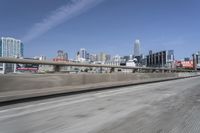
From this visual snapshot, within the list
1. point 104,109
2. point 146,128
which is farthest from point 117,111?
point 146,128

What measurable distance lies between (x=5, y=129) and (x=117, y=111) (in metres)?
3.11

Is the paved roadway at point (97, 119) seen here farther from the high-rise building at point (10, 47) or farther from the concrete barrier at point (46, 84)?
the high-rise building at point (10, 47)

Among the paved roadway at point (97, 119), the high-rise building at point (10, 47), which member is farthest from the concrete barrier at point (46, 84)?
the high-rise building at point (10, 47)

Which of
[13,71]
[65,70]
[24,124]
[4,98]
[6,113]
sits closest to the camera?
[24,124]

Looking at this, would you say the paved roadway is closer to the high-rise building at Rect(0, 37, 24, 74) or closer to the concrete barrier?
the concrete barrier

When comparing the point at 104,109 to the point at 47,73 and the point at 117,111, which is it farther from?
the point at 47,73

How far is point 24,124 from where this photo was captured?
19.5 feet

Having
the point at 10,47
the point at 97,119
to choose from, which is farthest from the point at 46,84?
the point at 97,119

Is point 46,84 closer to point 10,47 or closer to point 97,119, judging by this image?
point 10,47

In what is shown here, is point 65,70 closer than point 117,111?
No

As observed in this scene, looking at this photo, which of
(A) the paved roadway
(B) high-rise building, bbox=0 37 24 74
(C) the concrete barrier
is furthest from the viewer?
(B) high-rise building, bbox=0 37 24 74

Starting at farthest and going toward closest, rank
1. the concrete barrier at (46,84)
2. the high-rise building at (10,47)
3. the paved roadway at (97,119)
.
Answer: the high-rise building at (10,47) < the concrete barrier at (46,84) < the paved roadway at (97,119)

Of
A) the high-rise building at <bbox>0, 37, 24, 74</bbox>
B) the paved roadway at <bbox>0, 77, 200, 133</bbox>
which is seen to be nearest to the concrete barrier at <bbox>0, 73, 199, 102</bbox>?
the paved roadway at <bbox>0, 77, 200, 133</bbox>

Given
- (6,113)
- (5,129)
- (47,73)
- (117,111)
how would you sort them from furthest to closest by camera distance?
(47,73), (117,111), (6,113), (5,129)
